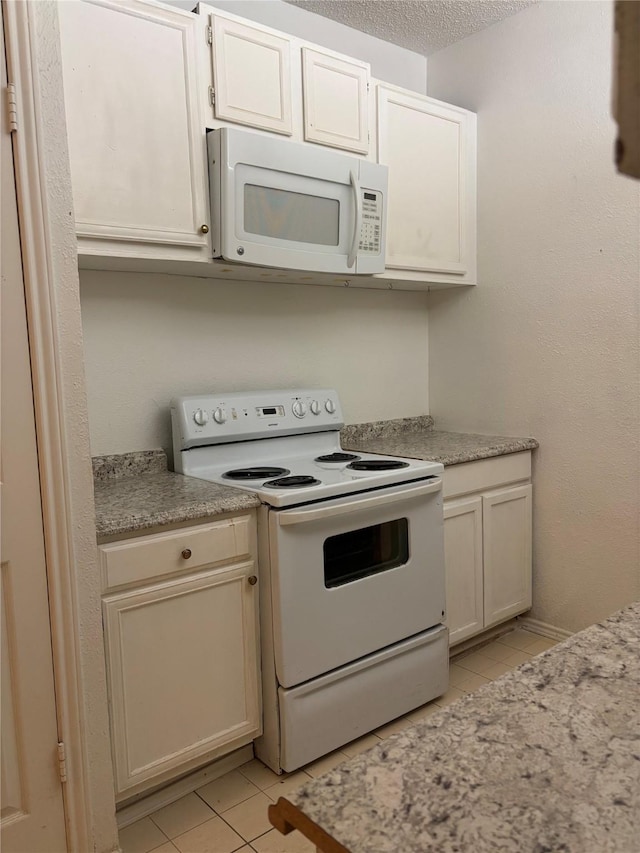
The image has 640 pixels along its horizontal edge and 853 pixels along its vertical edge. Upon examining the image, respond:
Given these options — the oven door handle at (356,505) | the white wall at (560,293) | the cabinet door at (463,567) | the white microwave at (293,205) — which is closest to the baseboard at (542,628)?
the white wall at (560,293)

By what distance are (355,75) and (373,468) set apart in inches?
55.8

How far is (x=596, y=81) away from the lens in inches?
95.7

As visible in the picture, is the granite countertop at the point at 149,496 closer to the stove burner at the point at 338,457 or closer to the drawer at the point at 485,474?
the stove burner at the point at 338,457

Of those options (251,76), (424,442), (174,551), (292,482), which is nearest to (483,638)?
(424,442)

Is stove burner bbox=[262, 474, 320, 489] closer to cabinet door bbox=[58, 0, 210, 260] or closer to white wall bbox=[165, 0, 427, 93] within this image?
cabinet door bbox=[58, 0, 210, 260]

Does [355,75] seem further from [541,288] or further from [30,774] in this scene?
[30,774]

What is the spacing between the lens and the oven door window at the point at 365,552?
6.63 ft

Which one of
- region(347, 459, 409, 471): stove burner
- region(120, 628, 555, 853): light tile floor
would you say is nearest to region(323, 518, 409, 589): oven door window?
region(347, 459, 409, 471): stove burner

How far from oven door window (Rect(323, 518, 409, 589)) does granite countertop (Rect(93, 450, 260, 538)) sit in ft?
1.11

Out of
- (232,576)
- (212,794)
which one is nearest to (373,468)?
(232,576)

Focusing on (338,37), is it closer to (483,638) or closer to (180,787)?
(483,638)

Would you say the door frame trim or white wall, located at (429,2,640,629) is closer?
the door frame trim

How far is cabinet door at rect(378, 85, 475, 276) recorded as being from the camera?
2.54m

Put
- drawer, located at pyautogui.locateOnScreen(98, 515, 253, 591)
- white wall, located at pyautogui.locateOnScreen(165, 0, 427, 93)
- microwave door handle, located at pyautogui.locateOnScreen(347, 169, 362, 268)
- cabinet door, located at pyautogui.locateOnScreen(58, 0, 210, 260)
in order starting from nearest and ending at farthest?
drawer, located at pyautogui.locateOnScreen(98, 515, 253, 591)
cabinet door, located at pyautogui.locateOnScreen(58, 0, 210, 260)
microwave door handle, located at pyautogui.locateOnScreen(347, 169, 362, 268)
white wall, located at pyautogui.locateOnScreen(165, 0, 427, 93)
